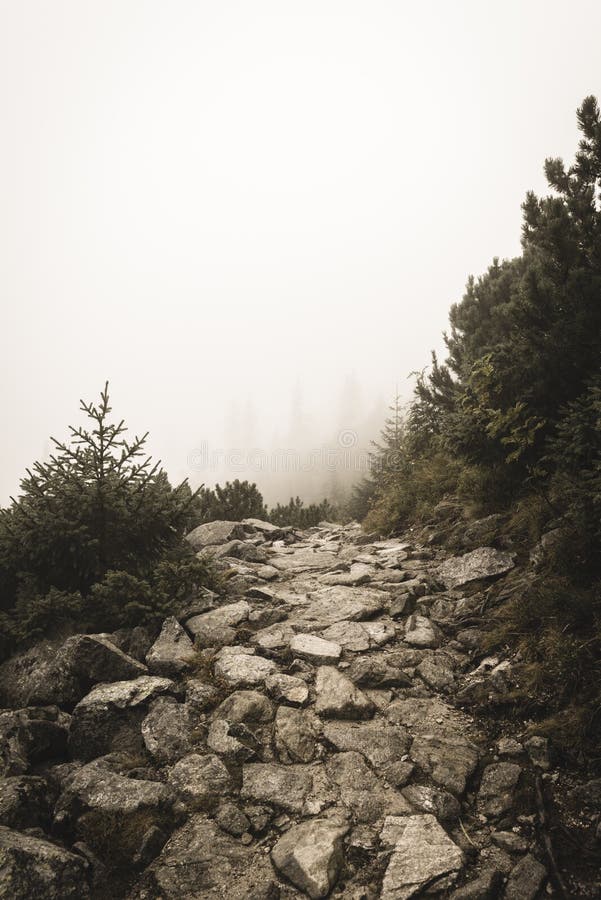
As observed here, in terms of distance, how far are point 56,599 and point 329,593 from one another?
3656 millimetres

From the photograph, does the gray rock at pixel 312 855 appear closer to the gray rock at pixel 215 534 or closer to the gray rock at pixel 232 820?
the gray rock at pixel 232 820

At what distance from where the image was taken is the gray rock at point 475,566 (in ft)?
Answer: 18.0

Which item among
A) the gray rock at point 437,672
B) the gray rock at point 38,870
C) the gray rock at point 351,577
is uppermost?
the gray rock at point 351,577

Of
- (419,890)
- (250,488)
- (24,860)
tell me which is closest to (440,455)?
(250,488)

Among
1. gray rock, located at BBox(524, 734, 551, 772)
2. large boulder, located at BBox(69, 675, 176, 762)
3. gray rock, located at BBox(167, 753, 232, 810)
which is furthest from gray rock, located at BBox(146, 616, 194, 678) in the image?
gray rock, located at BBox(524, 734, 551, 772)

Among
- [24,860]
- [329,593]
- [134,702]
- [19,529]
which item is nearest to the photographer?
[24,860]

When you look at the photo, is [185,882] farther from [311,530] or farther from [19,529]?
[311,530]

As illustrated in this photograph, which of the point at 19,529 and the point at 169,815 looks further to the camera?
the point at 19,529

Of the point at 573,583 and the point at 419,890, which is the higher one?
the point at 573,583

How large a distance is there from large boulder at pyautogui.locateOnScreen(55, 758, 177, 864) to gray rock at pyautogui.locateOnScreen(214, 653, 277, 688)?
124 cm

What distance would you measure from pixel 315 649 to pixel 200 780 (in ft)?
6.15

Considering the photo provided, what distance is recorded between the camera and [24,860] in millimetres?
2404

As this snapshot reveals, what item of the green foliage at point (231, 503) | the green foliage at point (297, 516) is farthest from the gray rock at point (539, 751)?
the green foliage at point (297, 516)

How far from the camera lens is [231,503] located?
14320 mm
